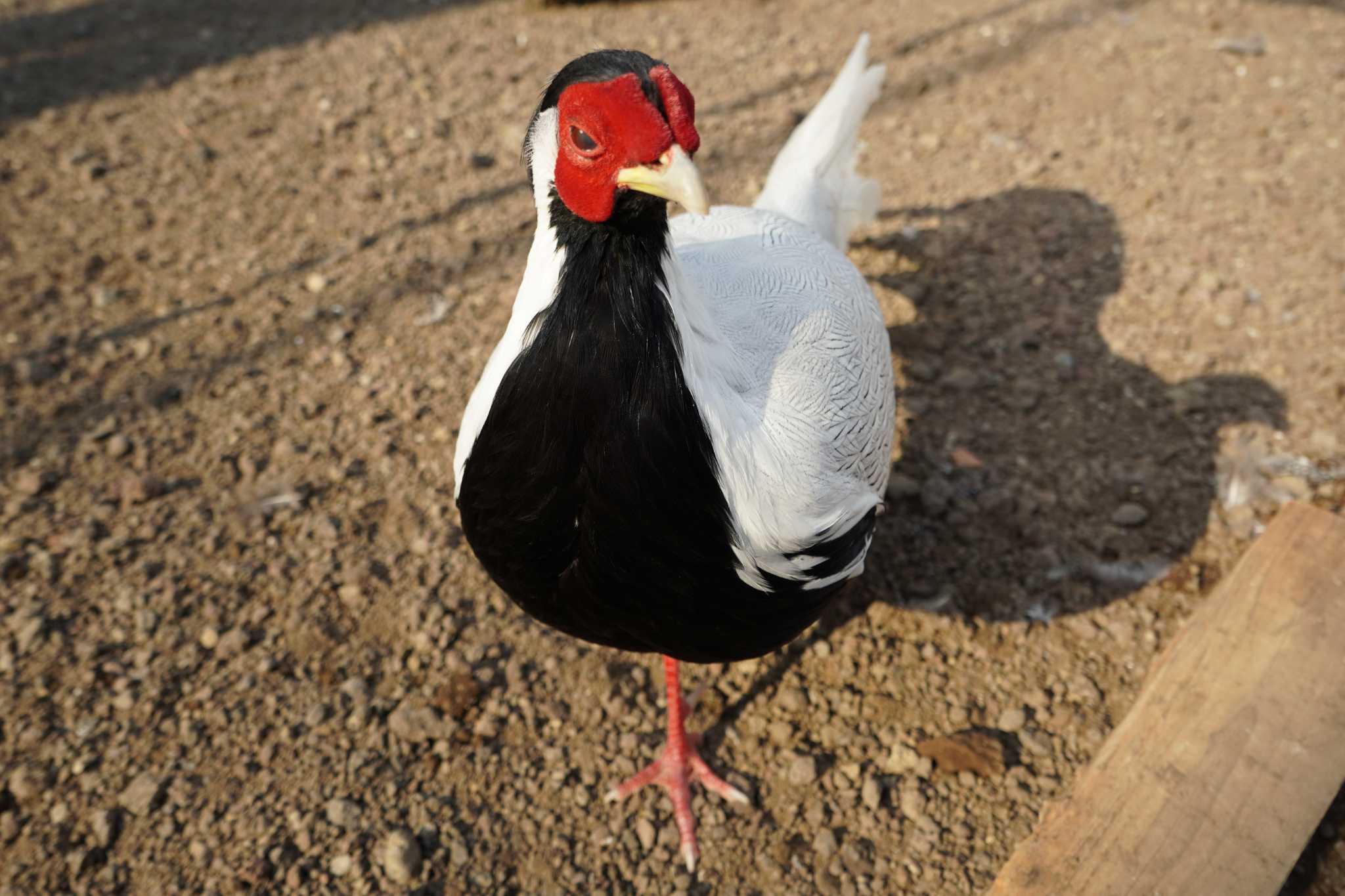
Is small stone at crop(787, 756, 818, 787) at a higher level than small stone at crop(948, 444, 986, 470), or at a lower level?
lower

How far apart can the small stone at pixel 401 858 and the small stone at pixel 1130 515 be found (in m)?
2.39

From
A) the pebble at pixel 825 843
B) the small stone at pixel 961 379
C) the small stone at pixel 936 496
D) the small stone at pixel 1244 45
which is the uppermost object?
the small stone at pixel 1244 45

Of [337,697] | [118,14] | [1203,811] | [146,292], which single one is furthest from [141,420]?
[118,14]

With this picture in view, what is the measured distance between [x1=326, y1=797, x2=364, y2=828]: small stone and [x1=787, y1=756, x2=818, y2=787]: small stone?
46.4 inches

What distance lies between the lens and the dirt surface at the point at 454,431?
235 cm

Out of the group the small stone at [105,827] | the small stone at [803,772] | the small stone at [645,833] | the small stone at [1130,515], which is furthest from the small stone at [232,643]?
the small stone at [1130,515]

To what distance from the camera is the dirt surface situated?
2.35m

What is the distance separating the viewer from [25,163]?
455 cm

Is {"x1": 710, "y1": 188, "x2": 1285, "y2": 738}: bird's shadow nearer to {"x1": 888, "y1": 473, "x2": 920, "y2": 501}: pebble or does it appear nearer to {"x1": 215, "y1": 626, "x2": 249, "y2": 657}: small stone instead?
{"x1": 888, "y1": 473, "x2": 920, "y2": 501}: pebble

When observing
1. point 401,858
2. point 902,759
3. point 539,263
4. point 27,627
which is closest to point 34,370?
point 27,627

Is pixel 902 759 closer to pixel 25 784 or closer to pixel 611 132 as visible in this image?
pixel 611 132

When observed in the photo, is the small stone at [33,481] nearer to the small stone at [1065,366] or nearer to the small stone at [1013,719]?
the small stone at [1013,719]

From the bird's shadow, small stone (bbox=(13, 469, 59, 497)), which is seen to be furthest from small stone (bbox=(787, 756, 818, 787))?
small stone (bbox=(13, 469, 59, 497))

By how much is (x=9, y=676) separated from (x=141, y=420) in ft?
3.61
